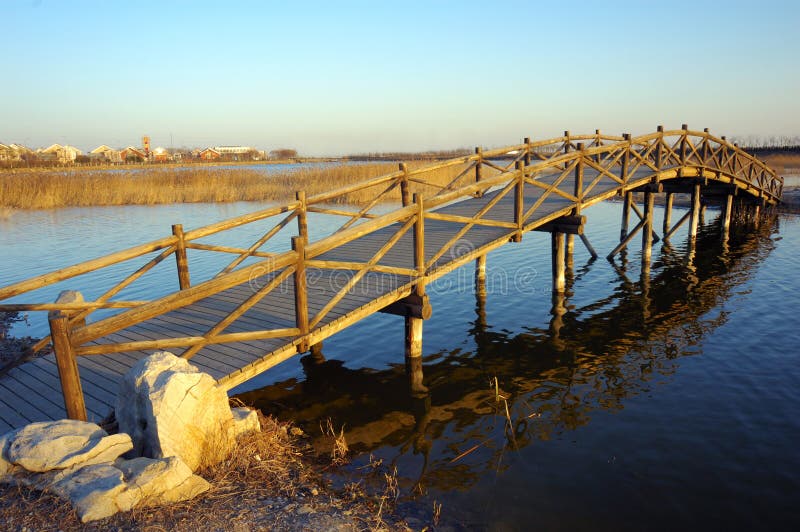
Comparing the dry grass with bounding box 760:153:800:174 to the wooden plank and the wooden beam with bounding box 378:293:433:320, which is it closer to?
the wooden beam with bounding box 378:293:433:320

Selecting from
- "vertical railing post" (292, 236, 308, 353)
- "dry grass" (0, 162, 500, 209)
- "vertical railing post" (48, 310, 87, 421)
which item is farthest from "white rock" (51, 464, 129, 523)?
"dry grass" (0, 162, 500, 209)

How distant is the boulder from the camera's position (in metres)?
4.58

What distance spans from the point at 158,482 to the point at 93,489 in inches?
18.3

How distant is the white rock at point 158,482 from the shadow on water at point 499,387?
7.74 ft

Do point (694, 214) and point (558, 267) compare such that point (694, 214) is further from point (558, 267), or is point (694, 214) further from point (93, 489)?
point (93, 489)

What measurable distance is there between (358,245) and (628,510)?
7.23 meters

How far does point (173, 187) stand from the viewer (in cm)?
3212

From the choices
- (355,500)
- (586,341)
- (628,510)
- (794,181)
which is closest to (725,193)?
(586,341)

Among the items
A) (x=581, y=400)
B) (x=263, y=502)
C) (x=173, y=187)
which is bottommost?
(x=581, y=400)

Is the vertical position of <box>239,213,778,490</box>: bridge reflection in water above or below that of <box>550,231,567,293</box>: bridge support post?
below

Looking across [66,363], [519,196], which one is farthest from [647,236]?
[66,363]

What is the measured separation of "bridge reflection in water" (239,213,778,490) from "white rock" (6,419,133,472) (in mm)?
2633

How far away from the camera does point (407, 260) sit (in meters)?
9.54

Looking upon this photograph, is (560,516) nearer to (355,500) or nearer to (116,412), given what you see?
(355,500)
